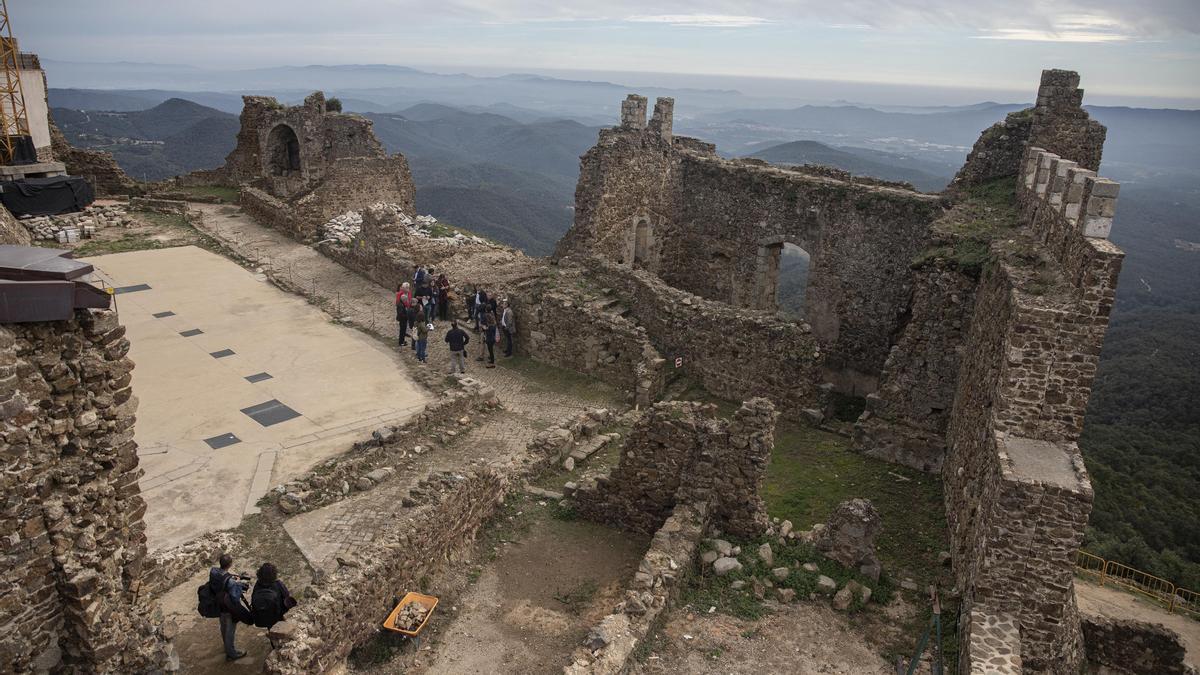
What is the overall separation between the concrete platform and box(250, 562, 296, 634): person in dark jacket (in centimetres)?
256

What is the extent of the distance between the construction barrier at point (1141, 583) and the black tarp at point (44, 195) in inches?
1103

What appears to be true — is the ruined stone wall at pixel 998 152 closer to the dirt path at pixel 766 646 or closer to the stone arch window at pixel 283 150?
the dirt path at pixel 766 646

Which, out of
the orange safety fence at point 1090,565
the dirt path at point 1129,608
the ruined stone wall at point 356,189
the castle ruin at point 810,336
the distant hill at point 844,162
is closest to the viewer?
the castle ruin at point 810,336

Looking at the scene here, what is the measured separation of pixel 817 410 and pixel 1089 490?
680 cm

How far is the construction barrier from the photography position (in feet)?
46.0

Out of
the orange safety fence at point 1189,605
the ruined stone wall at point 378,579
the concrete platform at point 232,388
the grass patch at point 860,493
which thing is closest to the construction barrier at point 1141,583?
the orange safety fence at point 1189,605

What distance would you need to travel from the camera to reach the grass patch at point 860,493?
10.0 metres

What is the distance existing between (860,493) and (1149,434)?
78.7 feet

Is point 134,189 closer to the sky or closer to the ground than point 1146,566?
closer to the sky

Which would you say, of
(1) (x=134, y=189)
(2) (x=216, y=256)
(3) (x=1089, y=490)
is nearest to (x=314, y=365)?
(2) (x=216, y=256)

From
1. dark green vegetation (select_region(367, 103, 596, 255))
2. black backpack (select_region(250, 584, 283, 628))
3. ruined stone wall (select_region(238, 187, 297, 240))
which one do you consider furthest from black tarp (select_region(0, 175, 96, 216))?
dark green vegetation (select_region(367, 103, 596, 255))

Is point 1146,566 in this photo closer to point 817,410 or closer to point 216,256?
point 817,410

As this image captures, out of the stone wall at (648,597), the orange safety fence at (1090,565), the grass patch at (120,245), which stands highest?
the grass patch at (120,245)

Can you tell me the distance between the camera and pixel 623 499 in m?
10.2
